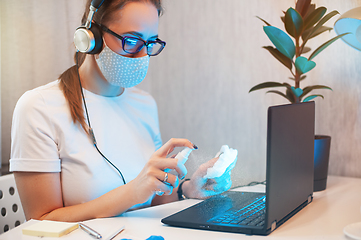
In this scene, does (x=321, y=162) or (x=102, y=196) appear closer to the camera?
(x=102, y=196)

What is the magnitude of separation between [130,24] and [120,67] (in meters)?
0.14

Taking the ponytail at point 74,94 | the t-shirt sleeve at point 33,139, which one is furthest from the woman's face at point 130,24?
the t-shirt sleeve at point 33,139

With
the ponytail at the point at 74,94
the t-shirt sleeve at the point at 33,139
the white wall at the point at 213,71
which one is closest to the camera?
the t-shirt sleeve at the point at 33,139

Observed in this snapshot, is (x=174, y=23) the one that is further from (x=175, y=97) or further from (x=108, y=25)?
(x=108, y=25)

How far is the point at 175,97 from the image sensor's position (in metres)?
1.86

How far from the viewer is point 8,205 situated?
1077 mm

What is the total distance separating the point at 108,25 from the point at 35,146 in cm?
42

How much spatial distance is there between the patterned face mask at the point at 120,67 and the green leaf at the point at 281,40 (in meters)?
0.43

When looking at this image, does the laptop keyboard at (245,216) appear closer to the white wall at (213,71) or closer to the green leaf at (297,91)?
the white wall at (213,71)

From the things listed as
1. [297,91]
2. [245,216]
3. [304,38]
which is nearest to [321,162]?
[297,91]

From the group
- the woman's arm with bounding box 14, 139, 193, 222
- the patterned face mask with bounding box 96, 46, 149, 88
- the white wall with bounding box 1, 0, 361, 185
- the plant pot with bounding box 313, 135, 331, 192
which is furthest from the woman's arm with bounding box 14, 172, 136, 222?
the plant pot with bounding box 313, 135, 331, 192

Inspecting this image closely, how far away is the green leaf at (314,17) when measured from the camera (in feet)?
3.79

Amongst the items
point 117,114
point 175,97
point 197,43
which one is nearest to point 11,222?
point 117,114

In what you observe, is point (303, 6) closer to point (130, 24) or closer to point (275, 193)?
point (130, 24)
